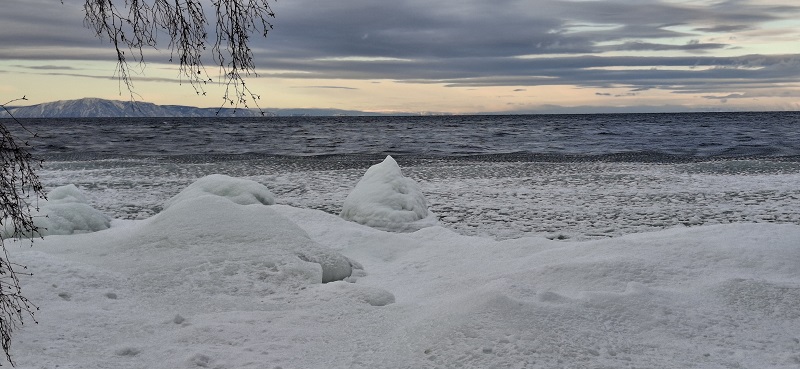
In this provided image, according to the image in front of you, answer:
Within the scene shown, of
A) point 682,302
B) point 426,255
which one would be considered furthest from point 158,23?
point 426,255

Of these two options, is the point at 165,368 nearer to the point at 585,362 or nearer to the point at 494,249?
the point at 585,362

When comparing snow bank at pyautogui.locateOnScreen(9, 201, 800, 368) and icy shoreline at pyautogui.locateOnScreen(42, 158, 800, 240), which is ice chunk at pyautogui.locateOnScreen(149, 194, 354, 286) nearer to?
snow bank at pyautogui.locateOnScreen(9, 201, 800, 368)

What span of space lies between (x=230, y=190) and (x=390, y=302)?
6.66m

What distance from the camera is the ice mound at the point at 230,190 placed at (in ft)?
35.4

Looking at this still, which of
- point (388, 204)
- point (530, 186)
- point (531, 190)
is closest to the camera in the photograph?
point (388, 204)

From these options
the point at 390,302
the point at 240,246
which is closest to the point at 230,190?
the point at 240,246

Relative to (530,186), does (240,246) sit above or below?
above

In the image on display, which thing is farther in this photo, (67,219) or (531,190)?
(531,190)

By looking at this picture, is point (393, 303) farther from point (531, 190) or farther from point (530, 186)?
point (530, 186)

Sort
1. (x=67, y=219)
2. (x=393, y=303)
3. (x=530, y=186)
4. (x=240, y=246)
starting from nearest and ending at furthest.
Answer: (x=393, y=303) < (x=240, y=246) < (x=67, y=219) < (x=530, y=186)

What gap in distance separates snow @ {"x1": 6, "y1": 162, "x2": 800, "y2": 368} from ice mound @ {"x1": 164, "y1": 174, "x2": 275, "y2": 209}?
12.8 ft

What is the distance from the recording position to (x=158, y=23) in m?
3.42

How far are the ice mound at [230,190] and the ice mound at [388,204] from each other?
1.61 m

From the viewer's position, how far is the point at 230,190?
36.3ft
